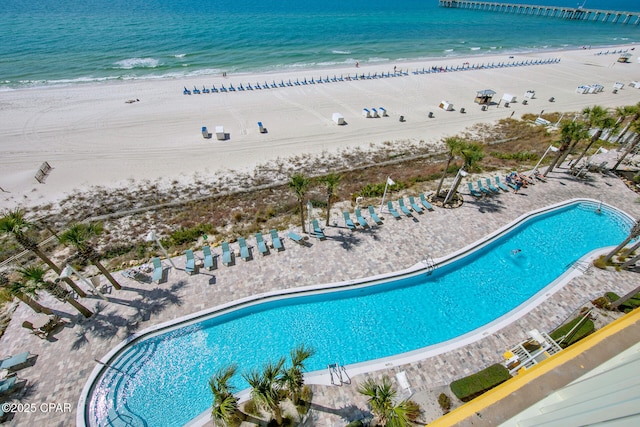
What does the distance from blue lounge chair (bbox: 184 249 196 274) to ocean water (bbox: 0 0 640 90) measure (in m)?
44.0

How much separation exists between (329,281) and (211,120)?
84.9ft

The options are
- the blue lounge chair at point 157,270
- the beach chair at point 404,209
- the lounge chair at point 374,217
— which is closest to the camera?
the blue lounge chair at point 157,270

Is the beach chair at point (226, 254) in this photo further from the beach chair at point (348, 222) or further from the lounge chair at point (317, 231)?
the beach chair at point (348, 222)

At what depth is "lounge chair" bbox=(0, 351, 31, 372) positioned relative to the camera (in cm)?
1005

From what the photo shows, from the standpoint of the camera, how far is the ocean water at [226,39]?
48.4m

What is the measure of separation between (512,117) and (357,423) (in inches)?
1511

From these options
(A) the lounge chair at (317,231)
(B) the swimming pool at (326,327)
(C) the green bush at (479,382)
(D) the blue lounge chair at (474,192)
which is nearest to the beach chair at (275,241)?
(A) the lounge chair at (317,231)

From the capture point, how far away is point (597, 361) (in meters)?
5.41

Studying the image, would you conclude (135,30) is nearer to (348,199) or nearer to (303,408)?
(348,199)

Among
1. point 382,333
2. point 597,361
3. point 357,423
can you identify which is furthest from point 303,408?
point 597,361

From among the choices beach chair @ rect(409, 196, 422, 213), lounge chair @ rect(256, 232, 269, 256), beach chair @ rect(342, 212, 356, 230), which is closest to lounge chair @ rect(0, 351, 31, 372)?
lounge chair @ rect(256, 232, 269, 256)

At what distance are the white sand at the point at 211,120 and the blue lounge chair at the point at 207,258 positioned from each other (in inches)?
407

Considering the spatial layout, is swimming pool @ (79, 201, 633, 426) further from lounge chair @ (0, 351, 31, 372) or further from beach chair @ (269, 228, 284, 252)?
beach chair @ (269, 228, 284, 252)

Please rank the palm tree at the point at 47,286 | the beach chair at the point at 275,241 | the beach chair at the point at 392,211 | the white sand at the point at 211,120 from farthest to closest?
the white sand at the point at 211,120, the beach chair at the point at 392,211, the beach chair at the point at 275,241, the palm tree at the point at 47,286
